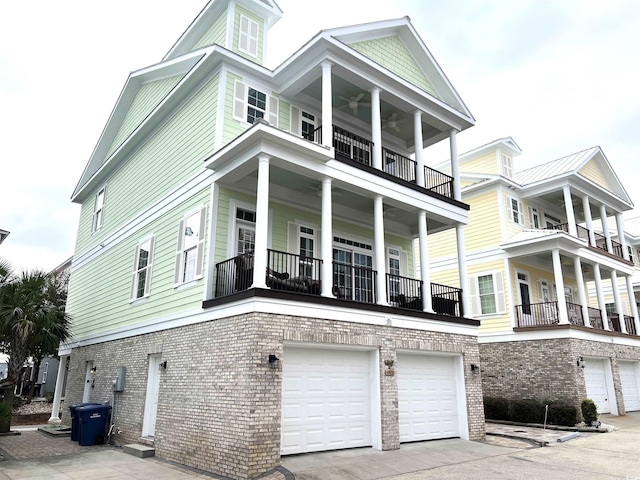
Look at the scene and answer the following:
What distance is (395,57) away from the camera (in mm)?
14680

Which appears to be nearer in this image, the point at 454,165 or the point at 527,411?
the point at 454,165

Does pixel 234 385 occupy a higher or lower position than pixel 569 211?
lower

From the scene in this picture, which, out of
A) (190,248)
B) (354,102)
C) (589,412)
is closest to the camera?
(190,248)

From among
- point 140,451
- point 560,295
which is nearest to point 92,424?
point 140,451

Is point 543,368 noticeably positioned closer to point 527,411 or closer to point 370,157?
point 527,411

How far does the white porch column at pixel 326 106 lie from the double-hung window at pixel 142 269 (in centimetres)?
631

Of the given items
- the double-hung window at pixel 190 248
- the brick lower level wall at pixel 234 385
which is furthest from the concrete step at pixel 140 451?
the double-hung window at pixel 190 248

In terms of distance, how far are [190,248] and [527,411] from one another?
1298cm

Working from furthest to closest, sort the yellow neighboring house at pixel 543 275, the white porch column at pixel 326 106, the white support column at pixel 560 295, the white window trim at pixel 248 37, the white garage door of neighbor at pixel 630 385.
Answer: the white garage door of neighbor at pixel 630 385
the yellow neighboring house at pixel 543 275
the white support column at pixel 560 295
the white window trim at pixel 248 37
the white porch column at pixel 326 106

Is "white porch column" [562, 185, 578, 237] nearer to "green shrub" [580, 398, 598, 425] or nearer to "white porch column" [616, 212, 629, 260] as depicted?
"white porch column" [616, 212, 629, 260]

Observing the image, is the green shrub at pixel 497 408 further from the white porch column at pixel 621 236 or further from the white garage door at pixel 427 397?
the white porch column at pixel 621 236

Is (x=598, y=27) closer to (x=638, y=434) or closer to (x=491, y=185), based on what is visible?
(x=491, y=185)

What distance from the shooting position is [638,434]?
48.2 feet

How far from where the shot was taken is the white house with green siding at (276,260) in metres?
9.80
